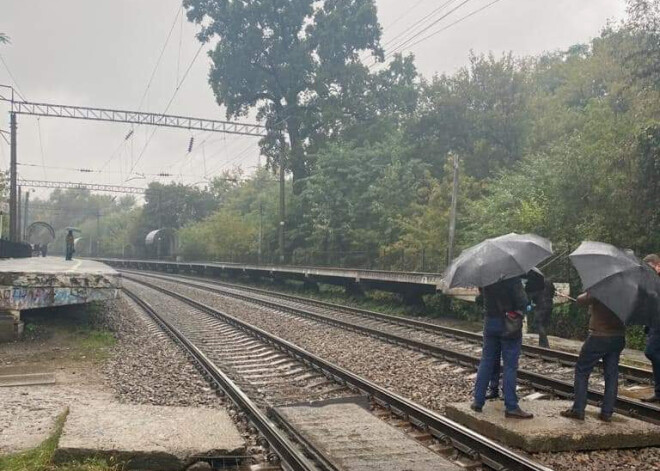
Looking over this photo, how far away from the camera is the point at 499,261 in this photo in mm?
6164

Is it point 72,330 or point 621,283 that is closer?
point 621,283

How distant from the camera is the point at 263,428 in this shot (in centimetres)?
610

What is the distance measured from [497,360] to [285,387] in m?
3.06

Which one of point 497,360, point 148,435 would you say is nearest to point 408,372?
point 497,360

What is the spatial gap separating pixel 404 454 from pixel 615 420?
2.29 metres

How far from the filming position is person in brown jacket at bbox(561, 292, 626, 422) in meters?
6.12

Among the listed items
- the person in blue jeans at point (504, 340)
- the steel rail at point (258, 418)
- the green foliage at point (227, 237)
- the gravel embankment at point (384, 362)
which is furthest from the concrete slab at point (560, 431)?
the green foliage at point (227, 237)

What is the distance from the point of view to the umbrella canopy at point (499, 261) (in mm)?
6102

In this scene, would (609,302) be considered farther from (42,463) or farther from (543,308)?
(543,308)

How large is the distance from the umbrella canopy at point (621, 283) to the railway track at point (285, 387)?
1.63m

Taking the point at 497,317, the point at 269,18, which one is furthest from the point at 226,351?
→ the point at 269,18

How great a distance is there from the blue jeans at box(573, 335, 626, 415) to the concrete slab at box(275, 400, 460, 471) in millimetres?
1741

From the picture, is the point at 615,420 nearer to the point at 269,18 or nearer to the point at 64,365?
the point at 64,365

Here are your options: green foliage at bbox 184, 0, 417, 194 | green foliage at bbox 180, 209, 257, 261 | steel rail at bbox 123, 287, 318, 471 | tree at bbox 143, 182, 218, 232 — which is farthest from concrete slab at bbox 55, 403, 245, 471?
tree at bbox 143, 182, 218, 232
